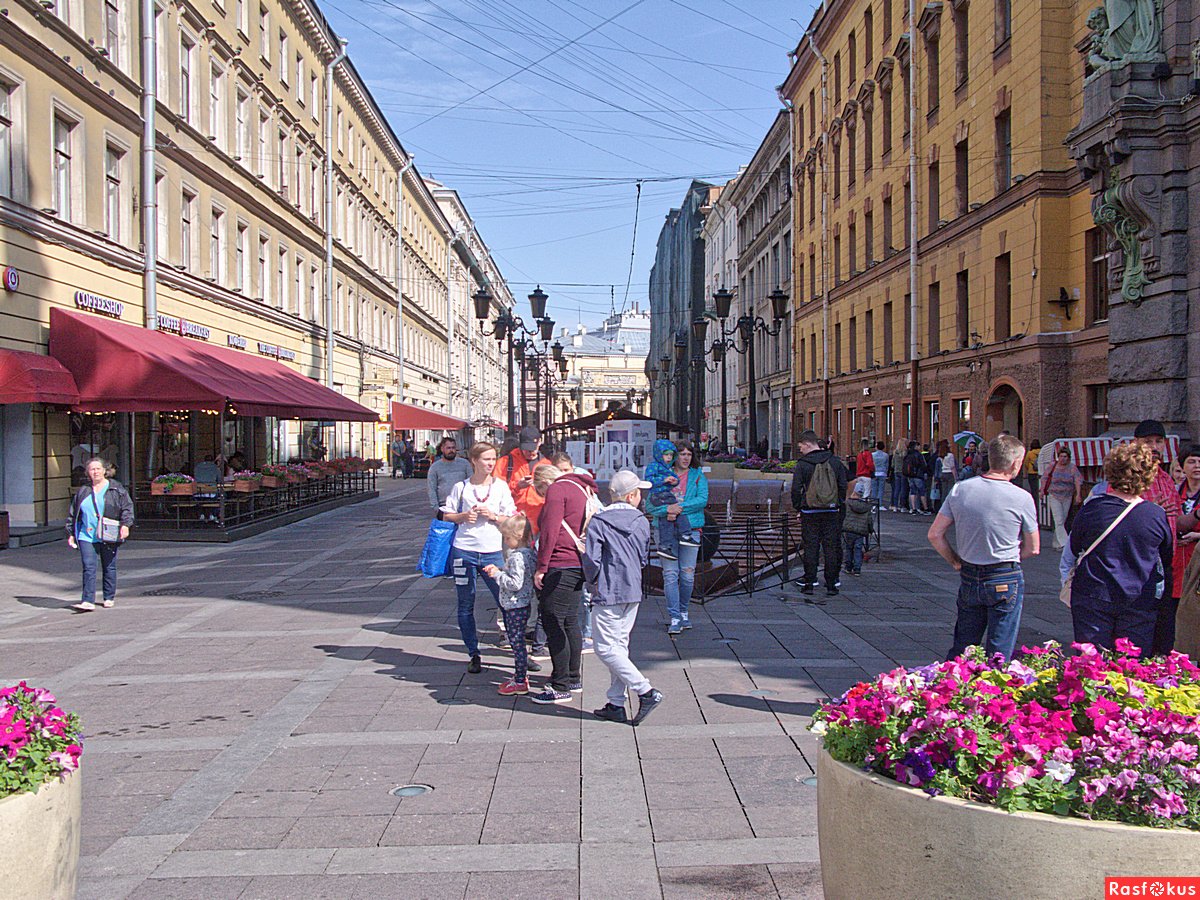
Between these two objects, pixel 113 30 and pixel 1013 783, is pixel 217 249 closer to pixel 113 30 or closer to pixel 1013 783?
pixel 113 30

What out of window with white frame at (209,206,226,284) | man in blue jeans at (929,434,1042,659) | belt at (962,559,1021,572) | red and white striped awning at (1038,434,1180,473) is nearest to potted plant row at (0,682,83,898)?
man in blue jeans at (929,434,1042,659)

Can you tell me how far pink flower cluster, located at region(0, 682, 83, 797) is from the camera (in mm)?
3203

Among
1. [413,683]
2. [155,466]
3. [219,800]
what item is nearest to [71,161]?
[155,466]

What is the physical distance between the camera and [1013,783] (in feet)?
9.59

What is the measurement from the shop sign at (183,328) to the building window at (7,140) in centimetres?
532

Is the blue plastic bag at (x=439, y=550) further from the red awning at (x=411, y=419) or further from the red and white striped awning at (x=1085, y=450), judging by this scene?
the red awning at (x=411, y=419)

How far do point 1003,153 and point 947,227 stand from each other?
3.15 meters

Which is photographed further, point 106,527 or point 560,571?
point 106,527

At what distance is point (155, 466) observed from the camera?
23.2m

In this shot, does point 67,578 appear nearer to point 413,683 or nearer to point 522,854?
point 413,683

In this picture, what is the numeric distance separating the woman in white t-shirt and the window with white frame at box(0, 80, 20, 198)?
12.5 metres

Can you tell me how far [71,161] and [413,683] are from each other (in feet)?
49.3

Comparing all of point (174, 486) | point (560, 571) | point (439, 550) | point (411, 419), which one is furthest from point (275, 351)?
point (560, 571)

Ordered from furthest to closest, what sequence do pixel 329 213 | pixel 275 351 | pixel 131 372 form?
pixel 329 213 < pixel 275 351 < pixel 131 372
